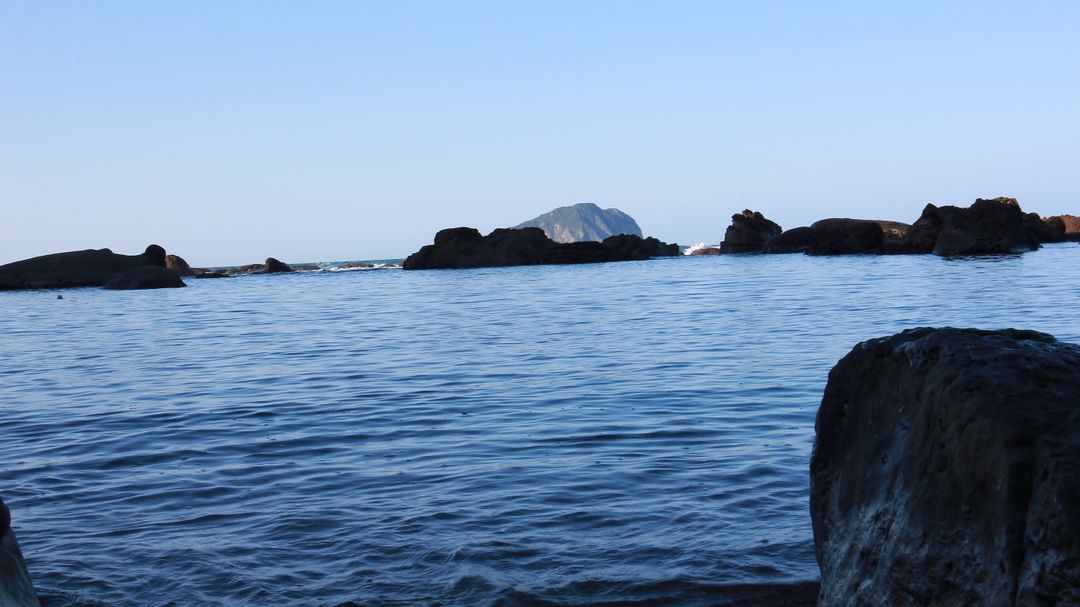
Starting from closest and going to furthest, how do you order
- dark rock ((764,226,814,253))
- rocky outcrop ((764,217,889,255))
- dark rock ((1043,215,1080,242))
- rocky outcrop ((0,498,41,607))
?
1. rocky outcrop ((0,498,41,607))
2. rocky outcrop ((764,217,889,255))
3. dark rock ((1043,215,1080,242))
4. dark rock ((764,226,814,253))

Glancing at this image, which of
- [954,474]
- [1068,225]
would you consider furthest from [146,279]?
[1068,225]

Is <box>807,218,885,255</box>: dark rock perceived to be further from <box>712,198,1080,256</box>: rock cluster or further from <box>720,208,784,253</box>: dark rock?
<box>720,208,784,253</box>: dark rock

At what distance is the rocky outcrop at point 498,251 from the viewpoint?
94.2 metres

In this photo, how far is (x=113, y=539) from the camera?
20.5ft

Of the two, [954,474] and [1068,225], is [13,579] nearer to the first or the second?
[954,474]

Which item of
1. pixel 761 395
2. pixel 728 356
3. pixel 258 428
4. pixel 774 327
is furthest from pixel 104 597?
pixel 774 327

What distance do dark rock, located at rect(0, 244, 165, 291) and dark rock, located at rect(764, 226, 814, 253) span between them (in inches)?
2355

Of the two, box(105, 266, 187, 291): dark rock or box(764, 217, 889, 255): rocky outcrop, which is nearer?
box(105, 266, 187, 291): dark rock

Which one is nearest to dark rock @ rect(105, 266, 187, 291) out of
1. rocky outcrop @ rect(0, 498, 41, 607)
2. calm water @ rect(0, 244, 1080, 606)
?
calm water @ rect(0, 244, 1080, 606)

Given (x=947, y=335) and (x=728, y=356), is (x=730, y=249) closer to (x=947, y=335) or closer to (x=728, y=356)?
(x=728, y=356)

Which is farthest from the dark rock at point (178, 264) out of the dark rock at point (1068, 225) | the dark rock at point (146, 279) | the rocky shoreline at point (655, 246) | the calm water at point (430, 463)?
the dark rock at point (1068, 225)

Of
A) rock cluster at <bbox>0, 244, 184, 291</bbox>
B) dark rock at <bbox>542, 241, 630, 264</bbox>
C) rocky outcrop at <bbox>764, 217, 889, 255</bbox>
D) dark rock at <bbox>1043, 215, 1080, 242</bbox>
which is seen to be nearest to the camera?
rock cluster at <bbox>0, 244, 184, 291</bbox>

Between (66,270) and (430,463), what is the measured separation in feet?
194

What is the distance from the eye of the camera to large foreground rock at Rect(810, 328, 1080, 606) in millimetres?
2705
